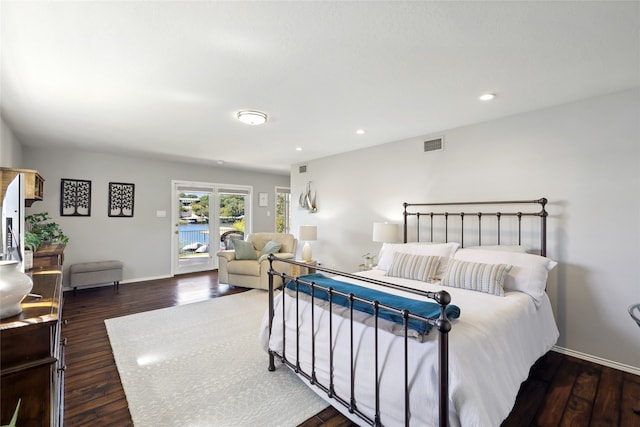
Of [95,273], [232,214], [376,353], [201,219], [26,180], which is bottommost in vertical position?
[95,273]

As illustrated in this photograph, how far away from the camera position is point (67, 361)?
8.36ft

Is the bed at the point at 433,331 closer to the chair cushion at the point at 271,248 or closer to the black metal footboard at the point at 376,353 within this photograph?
the black metal footboard at the point at 376,353

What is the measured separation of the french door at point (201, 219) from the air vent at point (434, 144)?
4615 millimetres

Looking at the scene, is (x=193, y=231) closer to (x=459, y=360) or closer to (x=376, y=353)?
(x=376, y=353)

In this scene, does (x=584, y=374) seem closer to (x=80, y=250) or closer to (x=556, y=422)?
(x=556, y=422)

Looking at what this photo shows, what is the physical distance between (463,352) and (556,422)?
1.12m

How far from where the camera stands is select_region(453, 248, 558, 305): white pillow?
237 centimetres

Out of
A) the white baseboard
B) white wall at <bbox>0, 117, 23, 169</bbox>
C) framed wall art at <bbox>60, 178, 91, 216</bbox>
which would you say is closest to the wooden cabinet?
white wall at <bbox>0, 117, 23, 169</bbox>

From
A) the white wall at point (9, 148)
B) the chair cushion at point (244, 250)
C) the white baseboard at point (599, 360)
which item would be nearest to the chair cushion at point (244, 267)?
the chair cushion at point (244, 250)

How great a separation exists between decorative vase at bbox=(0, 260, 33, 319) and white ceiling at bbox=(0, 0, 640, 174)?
1.32 meters

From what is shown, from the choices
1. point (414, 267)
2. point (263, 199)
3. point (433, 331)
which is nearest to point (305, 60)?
point (433, 331)

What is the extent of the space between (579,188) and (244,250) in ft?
15.0

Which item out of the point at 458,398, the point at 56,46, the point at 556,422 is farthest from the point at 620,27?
the point at 56,46

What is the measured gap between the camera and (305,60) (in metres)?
1.98
